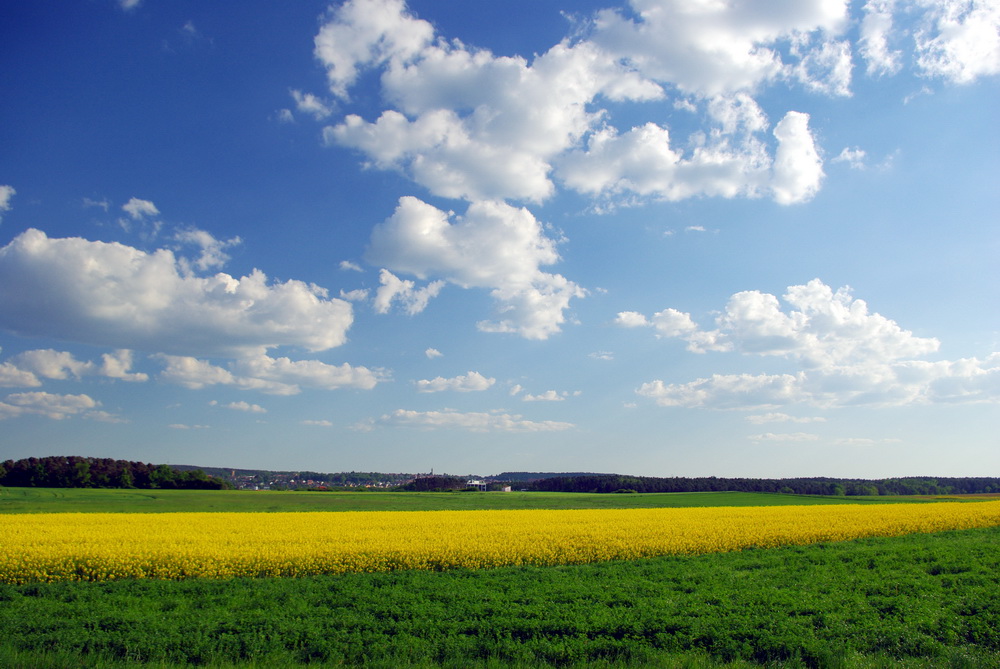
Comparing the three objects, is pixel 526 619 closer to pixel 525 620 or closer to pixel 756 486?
pixel 525 620

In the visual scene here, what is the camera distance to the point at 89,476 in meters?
83.9

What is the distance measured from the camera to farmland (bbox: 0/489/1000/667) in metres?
9.24

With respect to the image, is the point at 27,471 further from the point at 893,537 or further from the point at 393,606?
the point at 893,537

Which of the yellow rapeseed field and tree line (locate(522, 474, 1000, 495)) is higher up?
the yellow rapeseed field

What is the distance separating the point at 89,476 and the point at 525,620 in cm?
9751

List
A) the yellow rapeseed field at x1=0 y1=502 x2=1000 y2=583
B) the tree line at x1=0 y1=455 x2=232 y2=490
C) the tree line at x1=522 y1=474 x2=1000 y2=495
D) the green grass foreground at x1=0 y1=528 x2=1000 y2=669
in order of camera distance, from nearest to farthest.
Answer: the green grass foreground at x1=0 y1=528 x2=1000 y2=669, the yellow rapeseed field at x1=0 y1=502 x2=1000 y2=583, the tree line at x1=0 y1=455 x2=232 y2=490, the tree line at x1=522 y1=474 x2=1000 y2=495

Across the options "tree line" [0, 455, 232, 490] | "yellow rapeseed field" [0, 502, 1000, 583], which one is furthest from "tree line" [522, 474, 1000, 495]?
"yellow rapeseed field" [0, 502, 1000, 583]

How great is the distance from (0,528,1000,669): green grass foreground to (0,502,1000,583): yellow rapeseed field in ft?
4.68

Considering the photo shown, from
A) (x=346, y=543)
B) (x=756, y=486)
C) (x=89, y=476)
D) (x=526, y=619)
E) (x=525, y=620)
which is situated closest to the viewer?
(x=525, y=620)

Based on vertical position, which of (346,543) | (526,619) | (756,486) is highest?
(526,619)

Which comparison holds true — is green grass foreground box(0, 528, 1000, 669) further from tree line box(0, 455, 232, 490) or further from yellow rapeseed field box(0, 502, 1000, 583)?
tree line box(0, 455, 232, 490)

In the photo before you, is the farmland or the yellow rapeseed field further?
the yellow rapeseed field

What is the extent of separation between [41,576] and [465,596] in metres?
11.7

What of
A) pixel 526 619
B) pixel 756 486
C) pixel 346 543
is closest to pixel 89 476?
pixel 346 543
